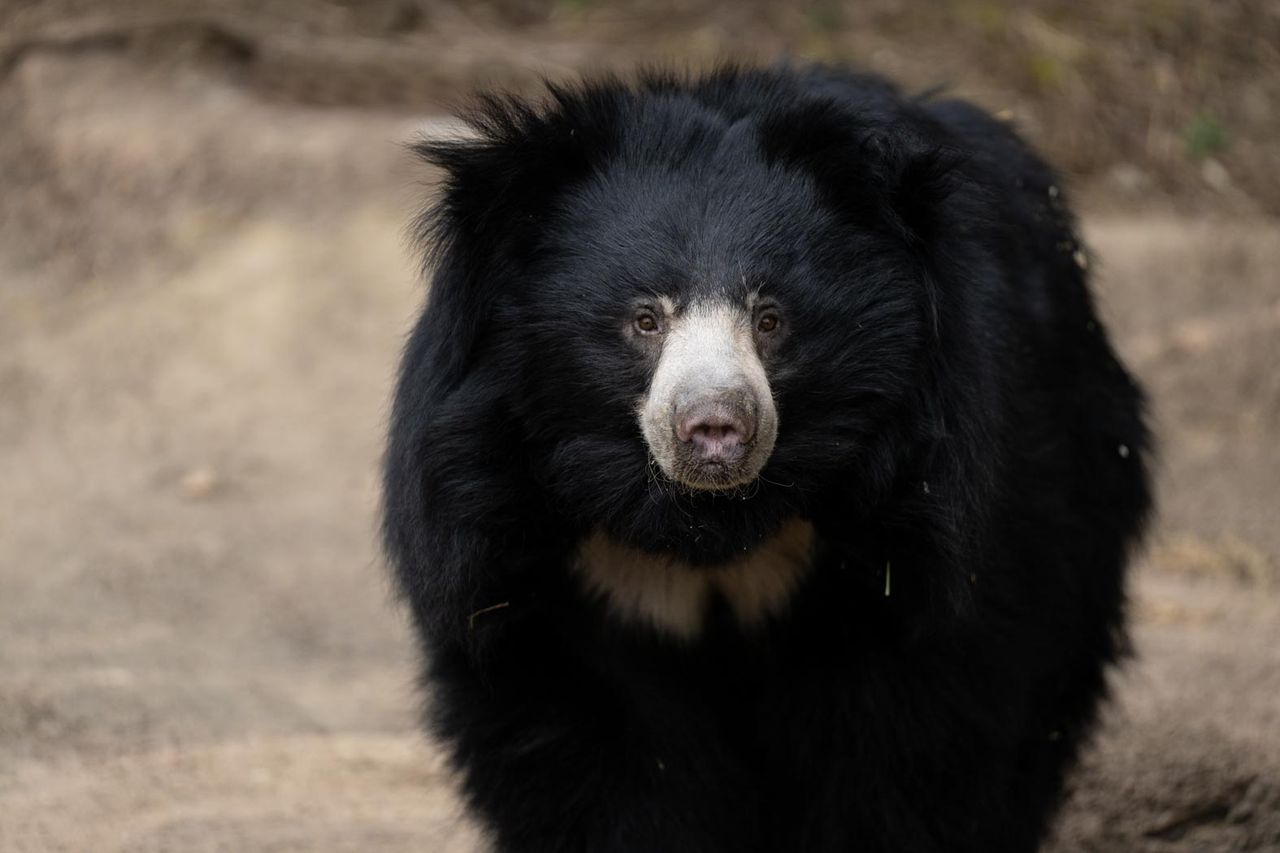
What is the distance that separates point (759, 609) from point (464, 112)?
109cm

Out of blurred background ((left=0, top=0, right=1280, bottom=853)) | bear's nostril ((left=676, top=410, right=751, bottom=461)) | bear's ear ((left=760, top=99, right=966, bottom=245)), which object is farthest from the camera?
blurred background ((left=0, top=0, right=1280, bottom=853))

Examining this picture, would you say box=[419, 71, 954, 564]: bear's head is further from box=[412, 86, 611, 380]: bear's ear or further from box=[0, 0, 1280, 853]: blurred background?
box=[0, 0, 1280, 853]: blurred background

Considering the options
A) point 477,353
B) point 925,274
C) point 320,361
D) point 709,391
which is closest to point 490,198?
point 477,353

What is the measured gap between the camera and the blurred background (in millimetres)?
4434

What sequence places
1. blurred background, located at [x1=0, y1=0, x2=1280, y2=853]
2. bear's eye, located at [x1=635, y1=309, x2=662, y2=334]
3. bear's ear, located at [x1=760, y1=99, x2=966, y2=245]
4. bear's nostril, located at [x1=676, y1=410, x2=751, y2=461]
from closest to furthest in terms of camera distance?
1. bear's nostril, located at [x1=676, y1=410, x2=751, y2=461]
2. bear's eye, located at [x1=635, y1=309, x2=662, y2=334]
3. bear's ear, located at [x1=760, y1=99, x2=966, y2=245]
4. blurred background, located at [x1=0, y1=0, x2=1280, y2=853]

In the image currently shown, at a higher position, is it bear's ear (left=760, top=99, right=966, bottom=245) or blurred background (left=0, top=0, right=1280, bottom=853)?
bear's ear (left=760, top=99, right=966, bottom=245)

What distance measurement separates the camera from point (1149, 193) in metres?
7.68

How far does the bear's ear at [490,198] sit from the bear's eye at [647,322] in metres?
0.30

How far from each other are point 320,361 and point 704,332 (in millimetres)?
4792

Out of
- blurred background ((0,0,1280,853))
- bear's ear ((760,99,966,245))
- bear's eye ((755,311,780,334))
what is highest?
bear's ear ((760,99,966,245))

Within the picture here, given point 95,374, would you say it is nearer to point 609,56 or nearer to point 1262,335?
point 609,56

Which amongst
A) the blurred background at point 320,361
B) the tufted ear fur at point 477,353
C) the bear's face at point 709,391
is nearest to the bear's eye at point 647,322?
the bear's face at point 709,391

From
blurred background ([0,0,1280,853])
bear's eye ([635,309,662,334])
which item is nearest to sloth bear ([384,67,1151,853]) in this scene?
bear's eye ([635,309,662,334])

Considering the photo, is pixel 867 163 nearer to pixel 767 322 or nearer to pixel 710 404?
pixel 767 322
